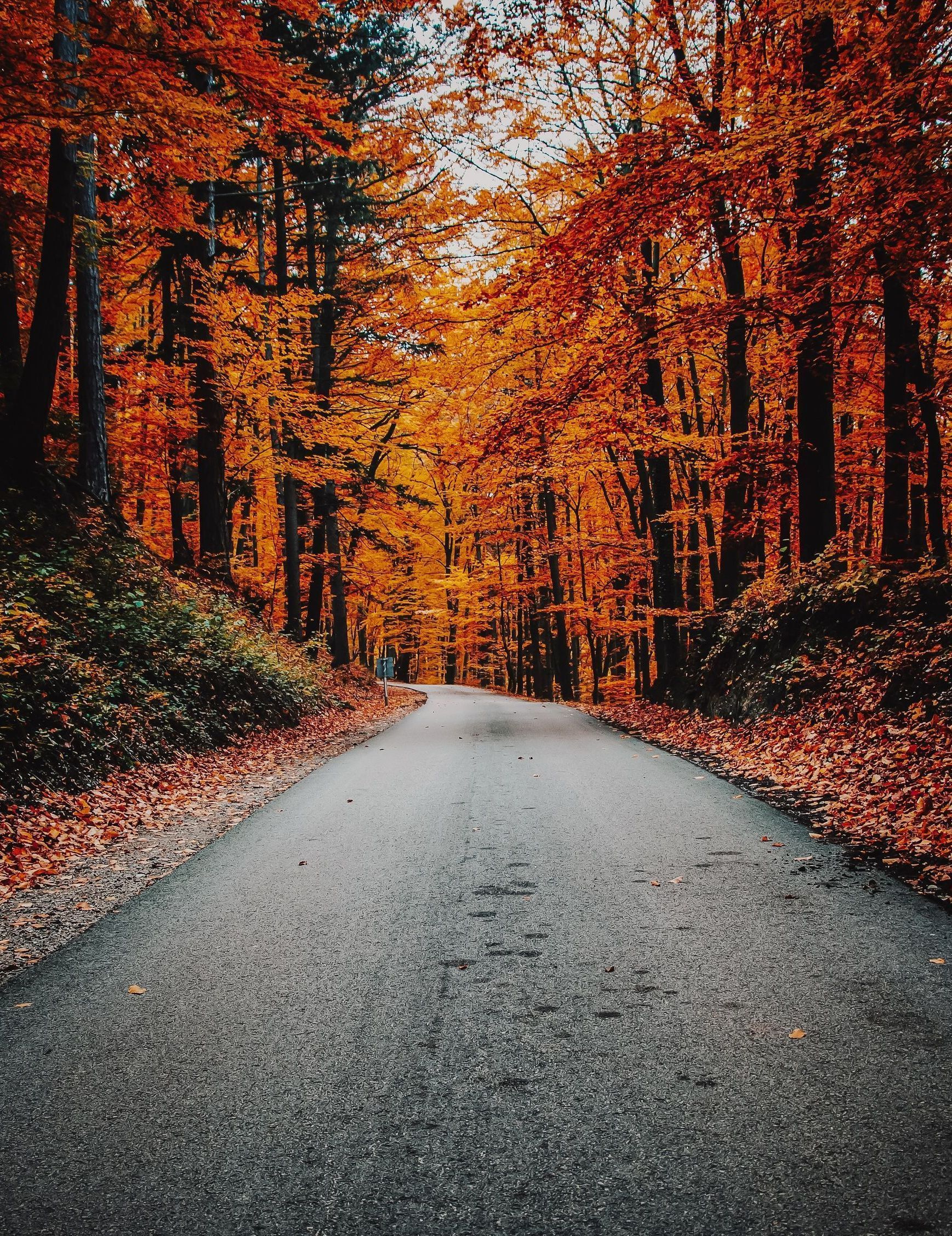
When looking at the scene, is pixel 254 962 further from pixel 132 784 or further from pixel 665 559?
pixel 665 559

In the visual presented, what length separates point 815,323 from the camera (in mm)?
9898

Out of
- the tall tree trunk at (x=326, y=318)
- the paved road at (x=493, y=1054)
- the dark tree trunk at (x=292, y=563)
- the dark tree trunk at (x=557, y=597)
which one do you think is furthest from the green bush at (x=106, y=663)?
the dark tree trunk at (x=557, y=597)

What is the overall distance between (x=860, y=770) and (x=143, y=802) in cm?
722

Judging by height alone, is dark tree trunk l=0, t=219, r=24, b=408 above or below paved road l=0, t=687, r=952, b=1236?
above

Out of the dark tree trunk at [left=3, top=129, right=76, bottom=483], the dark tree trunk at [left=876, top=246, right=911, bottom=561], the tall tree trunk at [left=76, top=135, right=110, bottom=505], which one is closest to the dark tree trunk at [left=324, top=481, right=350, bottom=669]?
the tall tree trunk at [left=76, top=135, right=110, bottom=505]

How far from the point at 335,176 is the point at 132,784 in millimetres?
16366

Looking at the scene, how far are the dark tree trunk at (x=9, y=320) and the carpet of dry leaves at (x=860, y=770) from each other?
12.3 meters

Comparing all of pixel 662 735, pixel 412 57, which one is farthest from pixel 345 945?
pixel 412 57

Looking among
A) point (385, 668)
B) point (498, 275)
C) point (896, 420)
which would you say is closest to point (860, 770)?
point (896, 420)

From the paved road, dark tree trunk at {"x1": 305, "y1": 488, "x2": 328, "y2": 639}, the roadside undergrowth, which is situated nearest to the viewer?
the paved road

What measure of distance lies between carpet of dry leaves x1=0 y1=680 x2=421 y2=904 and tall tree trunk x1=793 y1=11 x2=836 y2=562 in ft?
27.1

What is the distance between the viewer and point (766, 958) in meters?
3.63

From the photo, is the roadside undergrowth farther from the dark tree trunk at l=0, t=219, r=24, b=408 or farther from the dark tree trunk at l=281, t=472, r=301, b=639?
Answer: the dark tree trunk at l=0, t=219, r=24, b=408

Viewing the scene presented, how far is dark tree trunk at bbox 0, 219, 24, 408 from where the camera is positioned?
1228 centimetres
